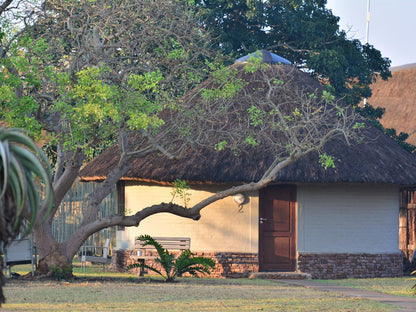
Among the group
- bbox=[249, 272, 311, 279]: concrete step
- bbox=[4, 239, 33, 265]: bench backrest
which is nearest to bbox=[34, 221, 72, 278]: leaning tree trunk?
bbox=[4, 239, 33, 265]: bench backrest

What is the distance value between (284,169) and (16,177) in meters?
12.0

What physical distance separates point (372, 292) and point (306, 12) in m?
14.6

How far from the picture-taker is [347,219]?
19.7m

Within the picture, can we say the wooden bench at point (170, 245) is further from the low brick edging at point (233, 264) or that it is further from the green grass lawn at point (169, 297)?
the green grass lawn at point (169, 297)

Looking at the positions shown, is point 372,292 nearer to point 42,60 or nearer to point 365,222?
point 365,222

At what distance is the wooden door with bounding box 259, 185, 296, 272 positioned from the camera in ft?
63.1

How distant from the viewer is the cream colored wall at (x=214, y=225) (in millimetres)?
19156

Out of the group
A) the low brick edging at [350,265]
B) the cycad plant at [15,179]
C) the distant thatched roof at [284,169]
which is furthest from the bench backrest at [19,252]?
the cycad plant at [15,179]

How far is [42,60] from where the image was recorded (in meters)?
15.8

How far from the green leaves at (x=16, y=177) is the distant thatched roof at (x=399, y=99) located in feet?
87.1

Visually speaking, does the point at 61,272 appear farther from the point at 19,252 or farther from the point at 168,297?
the point at 168,297

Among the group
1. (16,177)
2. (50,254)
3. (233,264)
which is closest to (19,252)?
(50,254)

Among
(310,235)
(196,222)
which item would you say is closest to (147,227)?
(196,222)

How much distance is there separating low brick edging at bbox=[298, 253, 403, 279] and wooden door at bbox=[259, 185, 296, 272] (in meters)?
0.40
